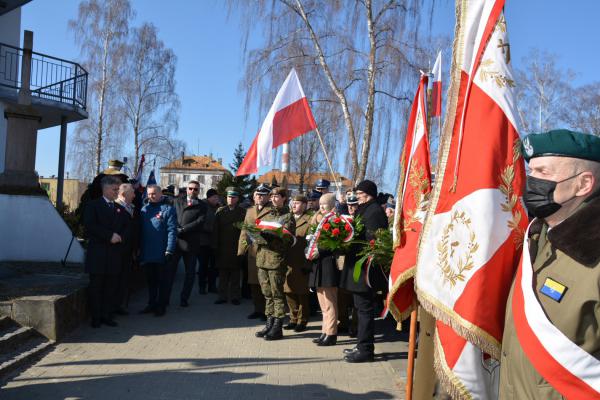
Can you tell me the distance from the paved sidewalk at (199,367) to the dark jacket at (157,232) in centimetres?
101

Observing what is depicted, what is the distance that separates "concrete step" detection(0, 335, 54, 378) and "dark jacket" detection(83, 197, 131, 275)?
46.5 inches

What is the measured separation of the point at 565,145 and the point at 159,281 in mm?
7125

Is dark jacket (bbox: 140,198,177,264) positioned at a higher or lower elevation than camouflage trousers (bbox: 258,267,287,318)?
higher

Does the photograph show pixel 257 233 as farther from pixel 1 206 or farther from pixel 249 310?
pixel 1 206

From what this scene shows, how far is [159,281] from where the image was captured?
8492 mm

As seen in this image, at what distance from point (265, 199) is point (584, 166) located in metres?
5.95

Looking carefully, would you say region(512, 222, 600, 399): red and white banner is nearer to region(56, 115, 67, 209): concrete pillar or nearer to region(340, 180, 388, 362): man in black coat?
region(340, 180, 388, 362): man in black coat

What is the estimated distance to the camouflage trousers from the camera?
7301 mm

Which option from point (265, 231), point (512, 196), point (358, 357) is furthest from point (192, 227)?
point (512, 196)

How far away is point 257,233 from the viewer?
7.41 meters

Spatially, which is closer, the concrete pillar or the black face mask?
the black face mask

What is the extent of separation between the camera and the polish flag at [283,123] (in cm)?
747

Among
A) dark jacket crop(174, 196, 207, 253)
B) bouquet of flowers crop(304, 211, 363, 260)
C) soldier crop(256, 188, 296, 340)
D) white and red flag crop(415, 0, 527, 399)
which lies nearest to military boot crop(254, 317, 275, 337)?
soldier crop(256, 188, 296, 340)

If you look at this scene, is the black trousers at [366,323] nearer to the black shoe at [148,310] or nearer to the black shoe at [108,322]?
the black shoe at [108,322]
